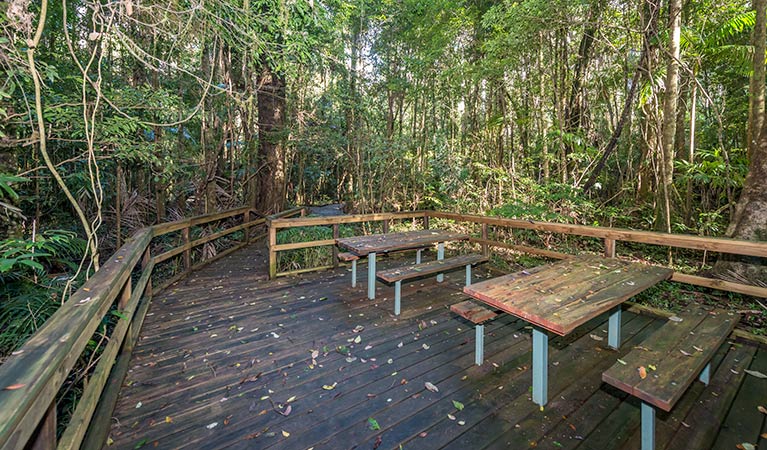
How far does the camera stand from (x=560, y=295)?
208cm

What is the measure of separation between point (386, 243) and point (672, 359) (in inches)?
103

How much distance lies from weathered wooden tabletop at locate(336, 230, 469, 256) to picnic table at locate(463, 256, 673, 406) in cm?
147

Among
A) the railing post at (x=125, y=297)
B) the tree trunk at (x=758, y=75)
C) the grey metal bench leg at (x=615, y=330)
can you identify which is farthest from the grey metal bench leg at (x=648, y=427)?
the tree trunk at (x=758, y=75)

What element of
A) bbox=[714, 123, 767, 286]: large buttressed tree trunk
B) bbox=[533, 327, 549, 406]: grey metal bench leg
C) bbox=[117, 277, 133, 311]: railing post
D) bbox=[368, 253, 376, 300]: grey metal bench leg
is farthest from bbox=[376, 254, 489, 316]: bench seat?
bbox=[714, 123, 767, 286]: large buttressed tree trunk

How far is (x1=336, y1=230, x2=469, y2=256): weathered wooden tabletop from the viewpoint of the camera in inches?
142

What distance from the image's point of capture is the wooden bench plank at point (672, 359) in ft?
4.65

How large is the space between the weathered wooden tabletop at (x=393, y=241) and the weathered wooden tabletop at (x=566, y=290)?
58.0 inches

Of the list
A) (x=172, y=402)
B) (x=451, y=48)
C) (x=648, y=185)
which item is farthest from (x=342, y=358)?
(x=451, y=48)

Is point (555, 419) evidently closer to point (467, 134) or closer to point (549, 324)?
point (549, 324)

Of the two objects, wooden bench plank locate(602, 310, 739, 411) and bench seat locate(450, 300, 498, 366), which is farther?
bench seat locate(450, 300, 498, 366)

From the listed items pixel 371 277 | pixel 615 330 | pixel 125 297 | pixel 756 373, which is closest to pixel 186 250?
pixel 125 297

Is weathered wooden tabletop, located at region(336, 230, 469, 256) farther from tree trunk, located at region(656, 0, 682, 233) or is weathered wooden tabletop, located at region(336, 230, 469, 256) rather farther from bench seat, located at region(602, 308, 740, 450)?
tree trunk, located at region(656, 0, 682, 233)

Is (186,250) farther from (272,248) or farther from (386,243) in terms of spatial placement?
(386,243)

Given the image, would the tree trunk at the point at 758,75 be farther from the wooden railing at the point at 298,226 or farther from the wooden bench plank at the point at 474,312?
the wooden railing at the point at 298,226
